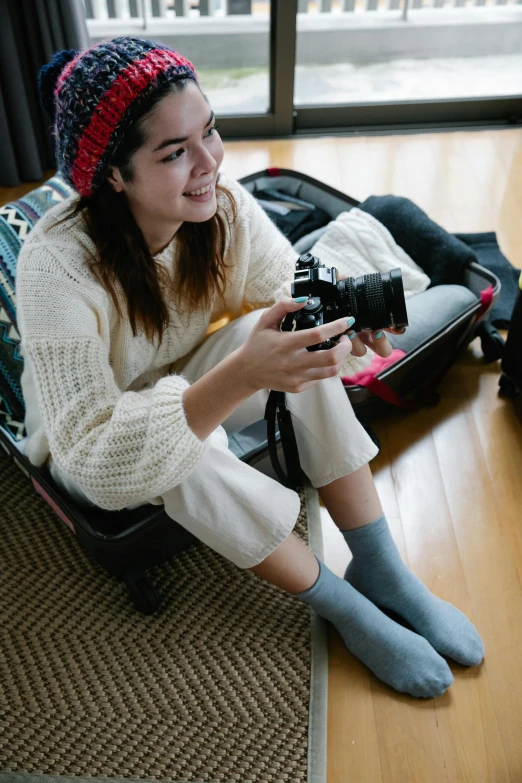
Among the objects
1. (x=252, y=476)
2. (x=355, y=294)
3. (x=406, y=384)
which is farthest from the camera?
(x=406, y=384)

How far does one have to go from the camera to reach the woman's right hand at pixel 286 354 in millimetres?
985

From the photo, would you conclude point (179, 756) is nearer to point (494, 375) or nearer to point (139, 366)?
point (139, 366)

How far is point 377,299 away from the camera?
1062 mm

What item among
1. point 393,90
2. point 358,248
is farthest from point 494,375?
point 393,90

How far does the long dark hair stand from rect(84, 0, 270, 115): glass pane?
5.33 ft

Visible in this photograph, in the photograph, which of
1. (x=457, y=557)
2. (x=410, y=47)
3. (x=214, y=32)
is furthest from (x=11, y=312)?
(x=410, y=47)

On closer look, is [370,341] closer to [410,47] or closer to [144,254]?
[144,254]

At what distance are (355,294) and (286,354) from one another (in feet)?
0.50

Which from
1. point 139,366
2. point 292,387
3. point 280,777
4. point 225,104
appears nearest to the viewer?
point 292,387

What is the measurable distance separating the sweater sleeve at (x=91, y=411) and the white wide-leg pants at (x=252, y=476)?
7 cm

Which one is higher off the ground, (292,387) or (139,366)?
(292,387)

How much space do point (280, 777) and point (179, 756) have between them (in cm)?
16

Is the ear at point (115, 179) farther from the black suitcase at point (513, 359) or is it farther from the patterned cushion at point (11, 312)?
the black suitcase at point (513, 359)

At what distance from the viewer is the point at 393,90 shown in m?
2.76
